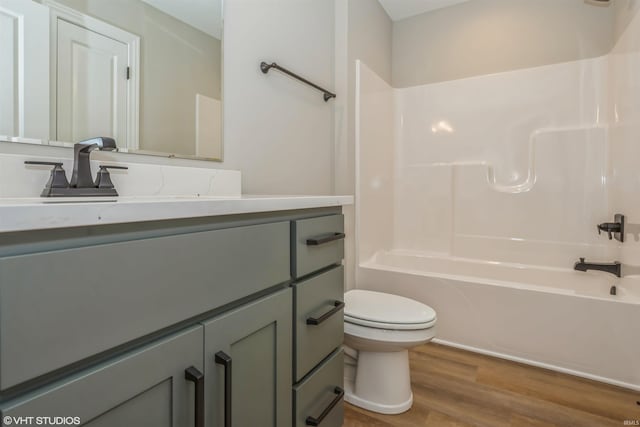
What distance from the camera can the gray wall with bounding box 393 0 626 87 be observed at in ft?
7.32

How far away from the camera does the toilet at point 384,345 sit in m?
1.44

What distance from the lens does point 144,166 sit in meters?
Answer: 1.07

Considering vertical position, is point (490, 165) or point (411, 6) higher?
point (411, 6)

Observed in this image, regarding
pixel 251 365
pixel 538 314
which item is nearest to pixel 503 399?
pixel 538 314

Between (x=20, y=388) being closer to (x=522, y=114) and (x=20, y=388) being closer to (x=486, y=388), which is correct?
(x=486, y=388)

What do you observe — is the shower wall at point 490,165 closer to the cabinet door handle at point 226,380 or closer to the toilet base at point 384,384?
the toilet base at point 384,384

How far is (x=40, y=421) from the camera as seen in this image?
1.45 feet

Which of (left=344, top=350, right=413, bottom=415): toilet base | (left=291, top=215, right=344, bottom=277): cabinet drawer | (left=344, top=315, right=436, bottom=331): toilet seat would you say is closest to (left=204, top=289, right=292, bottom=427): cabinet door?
(left=291, top=215, right=344, bottom=277): cabinet drawer

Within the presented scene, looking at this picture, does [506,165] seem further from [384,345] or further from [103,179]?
[103,179]

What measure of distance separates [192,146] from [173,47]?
352mm

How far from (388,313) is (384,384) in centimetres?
33

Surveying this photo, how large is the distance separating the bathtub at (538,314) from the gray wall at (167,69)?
4.86 feet

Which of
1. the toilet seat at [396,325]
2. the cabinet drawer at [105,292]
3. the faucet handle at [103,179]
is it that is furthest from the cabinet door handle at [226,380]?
the toilet seat at [396,325]

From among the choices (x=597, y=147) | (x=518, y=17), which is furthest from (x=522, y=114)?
(x=518, y=17)
